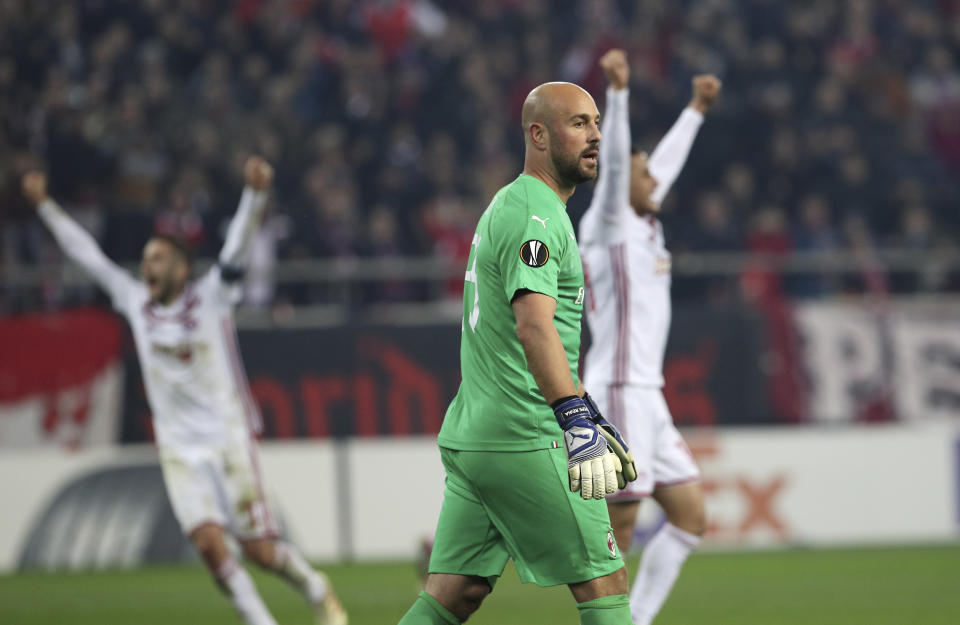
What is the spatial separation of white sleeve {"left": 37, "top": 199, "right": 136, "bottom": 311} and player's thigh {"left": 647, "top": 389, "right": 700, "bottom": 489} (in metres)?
3.56

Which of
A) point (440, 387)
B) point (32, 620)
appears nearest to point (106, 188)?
point (440, 387)

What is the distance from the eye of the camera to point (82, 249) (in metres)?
9.28

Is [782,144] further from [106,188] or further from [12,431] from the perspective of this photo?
[12,431]

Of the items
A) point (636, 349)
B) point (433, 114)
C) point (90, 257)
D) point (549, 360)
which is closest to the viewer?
point (549, 360)

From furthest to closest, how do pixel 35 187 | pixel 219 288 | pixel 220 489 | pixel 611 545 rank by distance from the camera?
1. pixel 35 187
2. pixel 219 288
3. pixel 220 489
4. pixel 611 545

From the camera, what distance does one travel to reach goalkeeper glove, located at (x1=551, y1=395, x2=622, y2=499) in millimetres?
4445

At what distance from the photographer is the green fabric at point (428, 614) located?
16.3 ft

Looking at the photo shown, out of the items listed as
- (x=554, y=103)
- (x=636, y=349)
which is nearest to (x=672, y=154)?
(x=636, y=349)

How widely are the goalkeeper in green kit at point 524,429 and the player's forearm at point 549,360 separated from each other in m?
0.14

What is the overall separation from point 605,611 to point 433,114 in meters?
13.3

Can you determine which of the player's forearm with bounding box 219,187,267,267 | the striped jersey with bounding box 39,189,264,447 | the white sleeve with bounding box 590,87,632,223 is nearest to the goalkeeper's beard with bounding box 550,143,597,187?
the white sleeve with bounding box 590,87,632,223

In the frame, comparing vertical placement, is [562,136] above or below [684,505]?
above

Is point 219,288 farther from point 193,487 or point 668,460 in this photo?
point 668,460

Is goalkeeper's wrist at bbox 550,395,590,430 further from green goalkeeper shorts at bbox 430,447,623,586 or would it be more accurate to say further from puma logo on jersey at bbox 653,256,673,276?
puma logo on jersey at bbox 653,256,673,276
